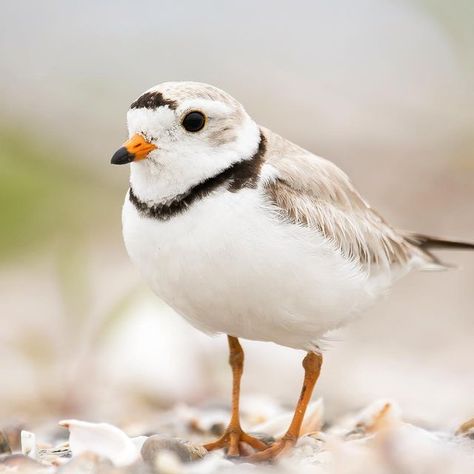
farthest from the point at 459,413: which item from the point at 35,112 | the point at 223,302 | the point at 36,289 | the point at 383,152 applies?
the point at 35,112

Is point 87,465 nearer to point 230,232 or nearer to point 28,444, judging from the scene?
point 28,444

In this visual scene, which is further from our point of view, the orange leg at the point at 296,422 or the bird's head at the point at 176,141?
the orange leg at the point at 296,422

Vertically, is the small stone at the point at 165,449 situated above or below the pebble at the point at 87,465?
above

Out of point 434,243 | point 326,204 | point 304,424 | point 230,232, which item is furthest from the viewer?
point 434,243

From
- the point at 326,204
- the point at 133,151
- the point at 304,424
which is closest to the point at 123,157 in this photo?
the point at 133,151

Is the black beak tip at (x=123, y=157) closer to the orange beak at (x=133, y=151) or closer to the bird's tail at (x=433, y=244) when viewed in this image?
the orange beak at (x=133, y=151)

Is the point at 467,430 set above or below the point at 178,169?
below

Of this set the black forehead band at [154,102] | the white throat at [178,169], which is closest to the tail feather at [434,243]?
the white throat at [178,169]
